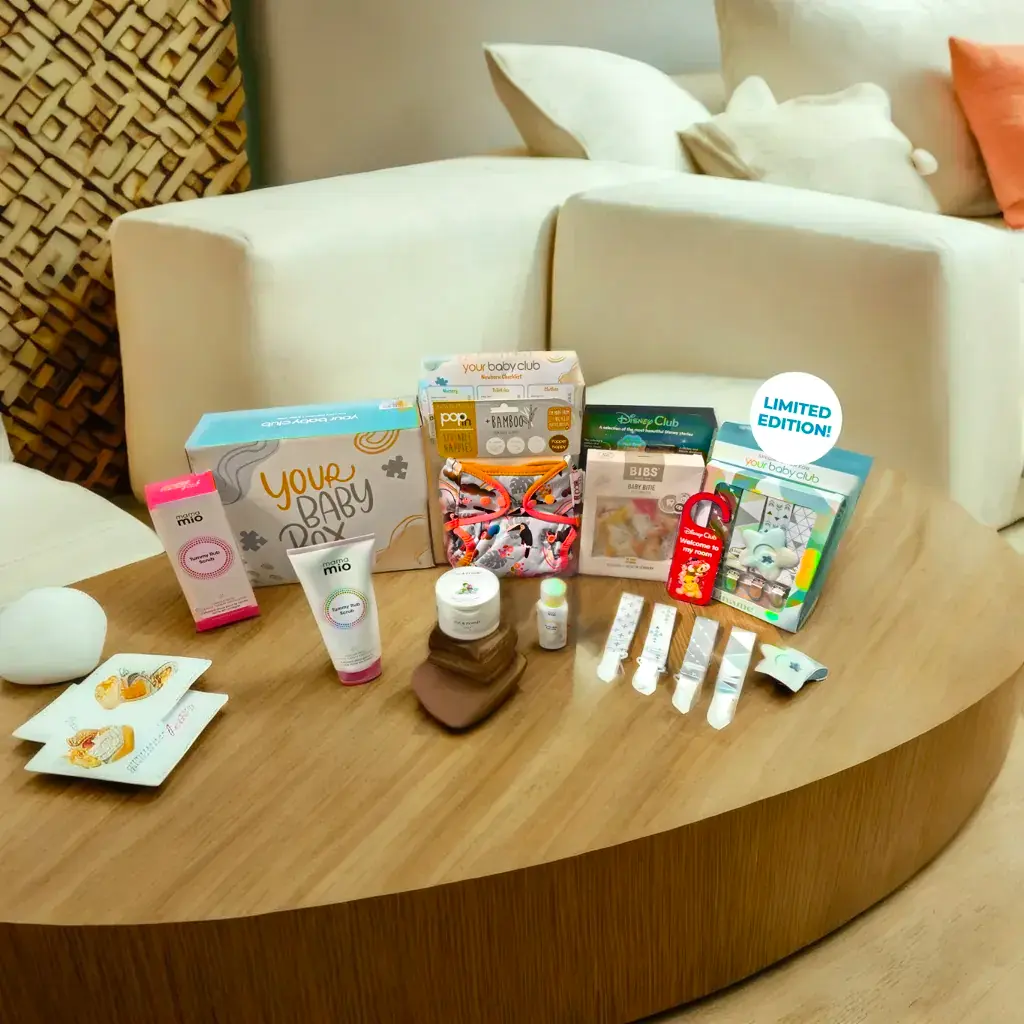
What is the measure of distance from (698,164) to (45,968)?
1.63m

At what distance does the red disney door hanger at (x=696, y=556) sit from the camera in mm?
907

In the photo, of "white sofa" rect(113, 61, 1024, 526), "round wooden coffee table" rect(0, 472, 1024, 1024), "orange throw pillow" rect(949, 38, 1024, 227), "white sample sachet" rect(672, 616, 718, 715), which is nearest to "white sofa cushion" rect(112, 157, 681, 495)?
"white sofa" rect(113, 61, 1024, 526)

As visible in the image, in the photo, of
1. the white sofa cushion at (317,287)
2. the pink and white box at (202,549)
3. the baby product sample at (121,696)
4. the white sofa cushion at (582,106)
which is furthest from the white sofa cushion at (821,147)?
the baby product sample at (121,696)

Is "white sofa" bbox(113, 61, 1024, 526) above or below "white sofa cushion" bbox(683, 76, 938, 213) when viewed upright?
below

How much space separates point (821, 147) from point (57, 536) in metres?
1.37

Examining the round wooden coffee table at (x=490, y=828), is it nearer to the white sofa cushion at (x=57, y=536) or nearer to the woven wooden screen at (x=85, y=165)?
the white sofa cushion at (x=57, y=536)

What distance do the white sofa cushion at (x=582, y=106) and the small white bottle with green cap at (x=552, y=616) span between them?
1065 millimetres

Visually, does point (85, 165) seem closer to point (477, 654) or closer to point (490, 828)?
point (477, 654)

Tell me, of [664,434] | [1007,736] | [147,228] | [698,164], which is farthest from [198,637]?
[698,164]

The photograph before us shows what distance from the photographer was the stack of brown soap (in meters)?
0.78

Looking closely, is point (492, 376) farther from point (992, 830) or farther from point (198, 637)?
point (992, 830)

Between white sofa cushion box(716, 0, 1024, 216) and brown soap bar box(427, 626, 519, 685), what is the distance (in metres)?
1.48

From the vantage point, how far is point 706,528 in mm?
909

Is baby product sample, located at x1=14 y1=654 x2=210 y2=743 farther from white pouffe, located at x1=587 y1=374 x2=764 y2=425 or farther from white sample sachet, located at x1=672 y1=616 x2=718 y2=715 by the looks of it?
white pouffe, located at x1=587 y1=374 x2=764 y2=425
